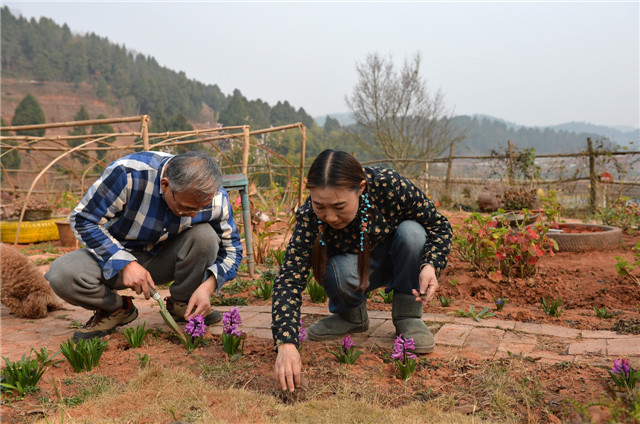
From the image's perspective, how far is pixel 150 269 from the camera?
2965 millimetres

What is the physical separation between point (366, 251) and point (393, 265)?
290mm

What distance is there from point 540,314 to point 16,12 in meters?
69.1

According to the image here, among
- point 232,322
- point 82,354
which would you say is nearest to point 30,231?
point 82,354

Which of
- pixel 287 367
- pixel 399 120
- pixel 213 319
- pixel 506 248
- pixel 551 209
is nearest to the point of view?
pixel 287 367

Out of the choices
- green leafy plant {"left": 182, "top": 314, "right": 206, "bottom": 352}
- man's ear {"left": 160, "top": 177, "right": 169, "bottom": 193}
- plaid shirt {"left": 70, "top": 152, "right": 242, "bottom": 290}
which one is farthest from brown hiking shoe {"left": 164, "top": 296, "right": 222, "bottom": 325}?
man's ear {"left": 160, "top": 177, "right": 169, "bottom": 193}

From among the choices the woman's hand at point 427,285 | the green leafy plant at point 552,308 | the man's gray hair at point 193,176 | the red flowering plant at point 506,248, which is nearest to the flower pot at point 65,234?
the man's gray hair at point 193,176

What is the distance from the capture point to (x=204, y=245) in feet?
9.22

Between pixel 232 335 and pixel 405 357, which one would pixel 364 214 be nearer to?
pixel 405 357

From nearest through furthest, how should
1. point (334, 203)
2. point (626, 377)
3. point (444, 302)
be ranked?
1. point (626, 377)
2. point (334, 203)
3. point (444, 302)

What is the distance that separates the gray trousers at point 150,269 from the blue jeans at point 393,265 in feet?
2.66

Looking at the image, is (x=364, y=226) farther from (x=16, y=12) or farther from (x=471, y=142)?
(x=16, y=12)

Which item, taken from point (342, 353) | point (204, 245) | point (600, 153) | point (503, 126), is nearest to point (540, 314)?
point (342, 353)

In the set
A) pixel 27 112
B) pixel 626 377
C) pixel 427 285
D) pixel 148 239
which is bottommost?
pixel 626 377

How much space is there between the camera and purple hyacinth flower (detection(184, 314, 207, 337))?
2.57 m
